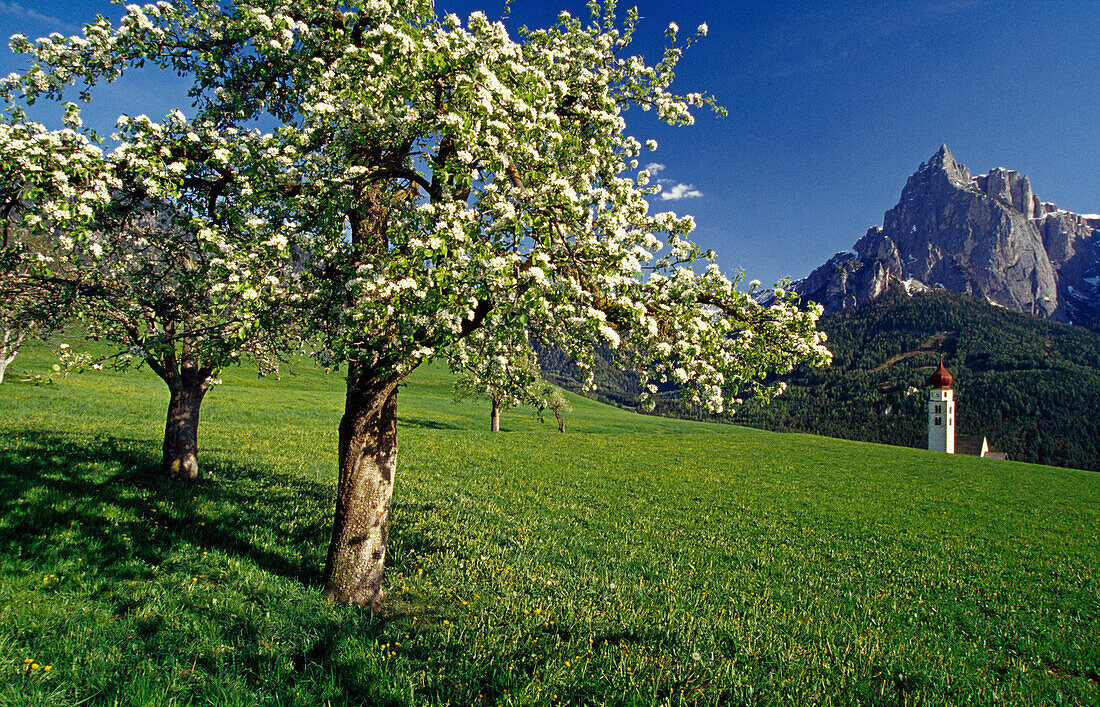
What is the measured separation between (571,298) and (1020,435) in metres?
258

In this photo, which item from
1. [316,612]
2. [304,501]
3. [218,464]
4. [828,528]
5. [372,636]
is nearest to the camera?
[372,636]

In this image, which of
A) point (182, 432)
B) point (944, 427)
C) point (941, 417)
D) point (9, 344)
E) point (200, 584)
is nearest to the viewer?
point (9, 344)

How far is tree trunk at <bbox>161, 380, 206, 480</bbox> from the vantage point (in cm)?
1424

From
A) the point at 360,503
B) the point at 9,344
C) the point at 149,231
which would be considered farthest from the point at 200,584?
the point at 149,231

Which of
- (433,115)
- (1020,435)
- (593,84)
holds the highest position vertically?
(593,84)

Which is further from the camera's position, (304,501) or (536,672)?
(304,501)

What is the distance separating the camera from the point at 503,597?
9.21m

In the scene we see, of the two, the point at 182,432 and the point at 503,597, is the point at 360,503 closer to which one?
the point at 503,597

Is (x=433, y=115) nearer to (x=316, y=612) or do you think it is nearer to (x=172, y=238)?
(x=172, y=238)

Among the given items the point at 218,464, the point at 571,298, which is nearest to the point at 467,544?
the point at 571,298

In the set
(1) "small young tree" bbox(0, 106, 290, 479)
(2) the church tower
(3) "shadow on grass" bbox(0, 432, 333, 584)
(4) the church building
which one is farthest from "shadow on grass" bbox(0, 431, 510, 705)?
(2) the church tower

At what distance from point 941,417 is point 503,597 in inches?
5877

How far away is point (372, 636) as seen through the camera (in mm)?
7125

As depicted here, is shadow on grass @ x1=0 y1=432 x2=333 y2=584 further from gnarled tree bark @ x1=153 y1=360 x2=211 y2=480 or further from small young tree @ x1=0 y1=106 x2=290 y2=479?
small young tree @ x1=0 y1=106 x2=290 y2=479
